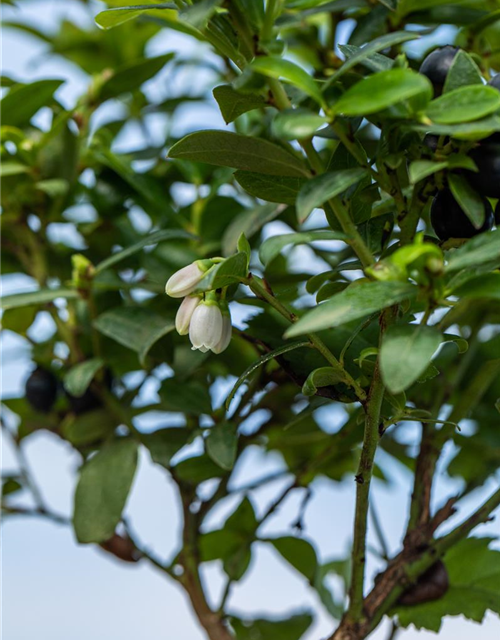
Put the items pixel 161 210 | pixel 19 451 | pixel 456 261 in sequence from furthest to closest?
pixel 19 451, pixel 161 210, pixel 456 261

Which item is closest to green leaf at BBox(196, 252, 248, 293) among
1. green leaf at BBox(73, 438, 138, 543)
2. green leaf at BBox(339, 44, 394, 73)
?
green leaf at BBox(339, 44, 394, 73)

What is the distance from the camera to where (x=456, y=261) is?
1.20ft

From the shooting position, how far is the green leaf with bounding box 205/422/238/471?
587 mm

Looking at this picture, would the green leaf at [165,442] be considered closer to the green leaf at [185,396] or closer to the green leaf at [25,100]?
the green leaf at [185,396]

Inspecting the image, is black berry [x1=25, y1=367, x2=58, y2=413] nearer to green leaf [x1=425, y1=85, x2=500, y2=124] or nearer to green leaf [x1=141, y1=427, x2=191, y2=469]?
green leaf [x1=141, y1=427, x2=191, y2=469]

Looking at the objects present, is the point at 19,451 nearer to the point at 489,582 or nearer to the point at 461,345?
the point at 489,582

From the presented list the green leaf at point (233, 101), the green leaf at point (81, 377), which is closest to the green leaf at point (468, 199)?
the green leaf at point (233, 101)

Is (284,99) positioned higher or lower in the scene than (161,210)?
higher

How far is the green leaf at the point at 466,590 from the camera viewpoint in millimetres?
657

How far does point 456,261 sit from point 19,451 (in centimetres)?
74

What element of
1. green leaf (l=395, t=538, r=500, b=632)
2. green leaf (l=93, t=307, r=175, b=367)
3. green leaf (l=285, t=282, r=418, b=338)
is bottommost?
green leaf (l=395, t=538, r=500, b=632)

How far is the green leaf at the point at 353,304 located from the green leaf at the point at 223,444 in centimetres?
25

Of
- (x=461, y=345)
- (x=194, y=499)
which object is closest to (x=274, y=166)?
(x=461, y=345)

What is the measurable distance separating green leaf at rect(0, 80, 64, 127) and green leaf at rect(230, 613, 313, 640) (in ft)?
1.96
